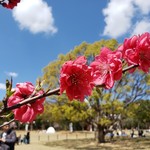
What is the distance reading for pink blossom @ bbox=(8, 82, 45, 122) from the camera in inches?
55.9

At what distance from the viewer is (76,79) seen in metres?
1.33

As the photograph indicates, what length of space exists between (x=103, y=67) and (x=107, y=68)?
2cm

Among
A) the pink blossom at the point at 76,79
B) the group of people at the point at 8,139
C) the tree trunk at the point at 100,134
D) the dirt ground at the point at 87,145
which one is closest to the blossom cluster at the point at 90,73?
the pink blossom at the point at 76,79

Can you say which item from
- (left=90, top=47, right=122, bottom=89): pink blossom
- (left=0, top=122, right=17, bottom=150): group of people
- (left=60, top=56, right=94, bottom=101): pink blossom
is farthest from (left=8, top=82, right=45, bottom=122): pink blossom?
(left=0, top=122, right=17, bottom=150): group of people

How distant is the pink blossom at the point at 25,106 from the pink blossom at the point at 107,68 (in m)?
0.26

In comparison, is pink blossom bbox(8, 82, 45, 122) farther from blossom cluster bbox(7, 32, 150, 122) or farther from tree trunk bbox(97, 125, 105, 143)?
tree trunk bbox(97, 125, 105, 143)

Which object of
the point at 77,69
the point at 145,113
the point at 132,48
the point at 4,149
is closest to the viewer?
the point at 77,69

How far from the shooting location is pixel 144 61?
1.46 m

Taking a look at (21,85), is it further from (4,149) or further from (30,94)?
(4,149)

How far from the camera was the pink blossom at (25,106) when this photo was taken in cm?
142

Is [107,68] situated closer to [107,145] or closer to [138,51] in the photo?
[138,51]

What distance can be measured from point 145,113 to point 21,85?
30414 millimetres

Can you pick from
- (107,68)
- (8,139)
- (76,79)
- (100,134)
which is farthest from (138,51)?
→ (100,134)

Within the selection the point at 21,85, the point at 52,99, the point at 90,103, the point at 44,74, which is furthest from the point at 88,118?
the point at 21,85
